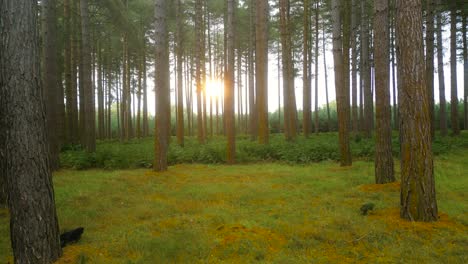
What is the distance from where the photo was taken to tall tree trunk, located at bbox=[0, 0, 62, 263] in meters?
3.34

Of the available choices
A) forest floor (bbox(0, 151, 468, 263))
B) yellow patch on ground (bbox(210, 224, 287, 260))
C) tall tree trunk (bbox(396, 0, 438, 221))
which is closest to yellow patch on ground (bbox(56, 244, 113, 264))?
forest floor (bbox(0, 151, 468, 263))

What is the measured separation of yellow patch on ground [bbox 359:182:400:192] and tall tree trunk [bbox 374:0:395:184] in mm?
208

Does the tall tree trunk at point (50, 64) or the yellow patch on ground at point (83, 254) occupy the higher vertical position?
the tall tree trunk at point (50, 64)

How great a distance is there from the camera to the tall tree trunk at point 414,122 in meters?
4.90

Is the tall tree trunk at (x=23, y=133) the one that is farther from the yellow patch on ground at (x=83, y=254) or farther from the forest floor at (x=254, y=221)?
the forest floor at (x=254, y=221)

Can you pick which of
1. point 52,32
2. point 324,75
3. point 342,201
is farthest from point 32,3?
point 324,75

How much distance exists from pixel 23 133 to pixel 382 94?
7118mm

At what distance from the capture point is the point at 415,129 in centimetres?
497

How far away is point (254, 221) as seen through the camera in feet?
16.7

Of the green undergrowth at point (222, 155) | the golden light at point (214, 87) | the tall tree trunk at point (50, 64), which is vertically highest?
the golden light at point (214, 87)

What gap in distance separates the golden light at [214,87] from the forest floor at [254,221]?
2355 centimetres

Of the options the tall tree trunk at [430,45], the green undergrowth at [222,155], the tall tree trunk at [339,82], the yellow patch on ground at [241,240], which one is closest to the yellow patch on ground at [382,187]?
the tall tree trunk at [339,82]

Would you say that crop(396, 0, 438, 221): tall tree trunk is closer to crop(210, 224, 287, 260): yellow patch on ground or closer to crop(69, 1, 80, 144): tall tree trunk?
crop(210, 224, 287, 260): yellow patch on ground

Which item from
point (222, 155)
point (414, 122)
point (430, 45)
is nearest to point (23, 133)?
point (414, 122)
